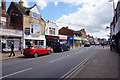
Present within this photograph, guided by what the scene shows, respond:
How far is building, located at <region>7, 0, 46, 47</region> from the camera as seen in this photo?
18950mm

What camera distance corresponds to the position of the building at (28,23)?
18950mm

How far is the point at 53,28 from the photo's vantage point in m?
28.1

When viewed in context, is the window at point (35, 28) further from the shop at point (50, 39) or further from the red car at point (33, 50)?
the red car at point (33, 50)

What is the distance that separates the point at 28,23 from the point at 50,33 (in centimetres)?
802

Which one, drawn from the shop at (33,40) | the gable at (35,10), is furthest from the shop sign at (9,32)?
the gable at (35,10)

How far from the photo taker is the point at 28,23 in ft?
65.6

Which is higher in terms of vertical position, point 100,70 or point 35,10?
point 35,10

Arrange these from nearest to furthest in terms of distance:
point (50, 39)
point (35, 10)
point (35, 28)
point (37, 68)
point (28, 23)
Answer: point (37, 68) → point (28, 23) → point (35, 28) → point (35, 10) → point (50, 39)

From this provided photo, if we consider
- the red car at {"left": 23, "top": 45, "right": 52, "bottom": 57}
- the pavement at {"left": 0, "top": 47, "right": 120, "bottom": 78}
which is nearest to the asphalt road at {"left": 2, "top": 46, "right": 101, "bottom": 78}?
the pavement at {"left": 0, "top": 47, "right": 120, "bottom": 78}

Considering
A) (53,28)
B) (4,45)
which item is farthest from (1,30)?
(53,28)

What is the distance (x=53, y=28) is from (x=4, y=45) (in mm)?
14863

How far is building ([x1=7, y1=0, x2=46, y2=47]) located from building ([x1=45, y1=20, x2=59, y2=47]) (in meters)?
Result: 1.63

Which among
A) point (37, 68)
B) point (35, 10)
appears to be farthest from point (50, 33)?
point (37, 68)

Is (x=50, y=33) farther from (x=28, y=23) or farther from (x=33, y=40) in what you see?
(x=28, y=23)
